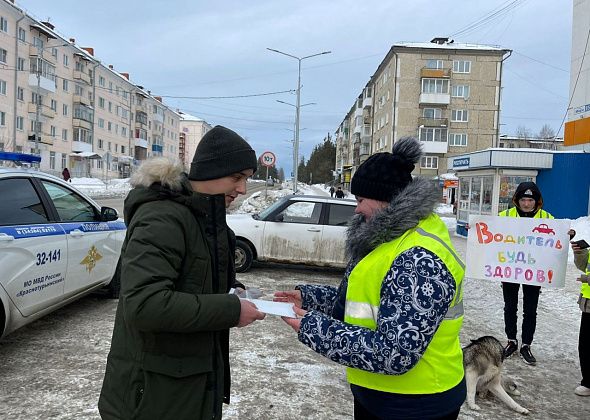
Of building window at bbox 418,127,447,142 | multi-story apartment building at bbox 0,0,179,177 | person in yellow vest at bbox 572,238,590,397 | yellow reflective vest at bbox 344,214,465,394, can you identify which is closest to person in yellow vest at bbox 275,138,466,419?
yellow reflective vest at bbox 344,214,465,394

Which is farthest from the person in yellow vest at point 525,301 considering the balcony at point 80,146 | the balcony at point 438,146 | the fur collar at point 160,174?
the balcony at point 80,146

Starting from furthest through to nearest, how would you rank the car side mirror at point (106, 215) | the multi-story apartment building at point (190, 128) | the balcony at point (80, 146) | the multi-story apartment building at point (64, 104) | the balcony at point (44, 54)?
1. the multi-story apartment building at point (190, 128)
2. the balcony at point (80, 146)
3. the balcony at point (44, 54)
4. the multi-story apartment building at point (64, 104)
5. the car side mirror at point (106, 215)

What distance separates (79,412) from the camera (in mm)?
3602

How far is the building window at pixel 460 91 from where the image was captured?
5525 cm

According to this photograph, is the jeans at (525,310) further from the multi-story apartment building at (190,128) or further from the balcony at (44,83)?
the multi-story apartment building at (190,128)

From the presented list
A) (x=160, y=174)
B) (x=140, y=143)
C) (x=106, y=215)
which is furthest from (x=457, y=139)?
(x=160, y=174)

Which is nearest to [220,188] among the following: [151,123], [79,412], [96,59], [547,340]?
[79,412]

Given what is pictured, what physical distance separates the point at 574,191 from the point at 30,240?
18.3 meters

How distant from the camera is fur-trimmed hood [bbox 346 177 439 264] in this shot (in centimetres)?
182

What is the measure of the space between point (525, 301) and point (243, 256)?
18.1 feet

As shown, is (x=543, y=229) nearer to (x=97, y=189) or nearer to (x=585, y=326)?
(x=585, y=326)

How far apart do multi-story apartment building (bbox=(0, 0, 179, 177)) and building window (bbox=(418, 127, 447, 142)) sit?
31102 millimetres

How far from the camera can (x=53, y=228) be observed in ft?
16.0

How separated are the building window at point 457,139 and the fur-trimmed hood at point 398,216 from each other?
2292 inches
